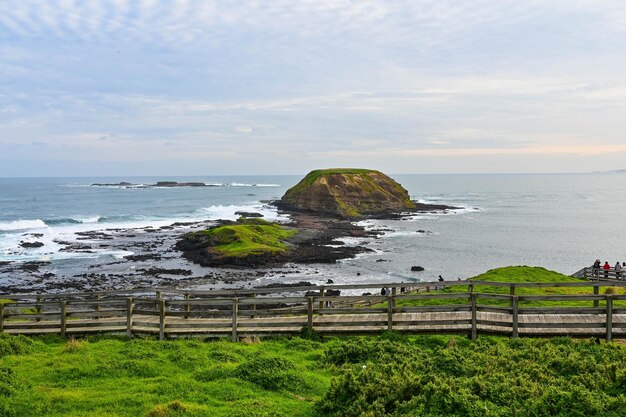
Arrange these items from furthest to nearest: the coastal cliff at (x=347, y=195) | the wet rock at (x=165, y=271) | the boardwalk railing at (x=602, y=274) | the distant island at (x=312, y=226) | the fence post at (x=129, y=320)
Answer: the coastal cliff at (x=347, y=195), the distant island at (x=312, y=226), the wet rock at (x=165, y=271), the boardwalk railing at (x=602, y=274), the fence post at (x=129, y=320)

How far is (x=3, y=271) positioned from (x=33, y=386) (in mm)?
50902

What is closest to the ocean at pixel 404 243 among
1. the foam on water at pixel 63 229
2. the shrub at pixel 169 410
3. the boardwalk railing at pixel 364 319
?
the foam on water at pixel 63 229

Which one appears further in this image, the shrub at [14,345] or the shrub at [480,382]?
the shrub at [14,345]

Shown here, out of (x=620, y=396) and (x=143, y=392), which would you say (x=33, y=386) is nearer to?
(x=143, y=392)

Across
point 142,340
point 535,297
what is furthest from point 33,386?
point 535,297

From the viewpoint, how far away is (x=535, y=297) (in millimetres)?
14352

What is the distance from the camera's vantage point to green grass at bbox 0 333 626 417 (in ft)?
→ 28.5

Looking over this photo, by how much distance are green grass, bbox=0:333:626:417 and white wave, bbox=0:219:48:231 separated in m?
88.2

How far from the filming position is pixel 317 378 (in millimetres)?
11461

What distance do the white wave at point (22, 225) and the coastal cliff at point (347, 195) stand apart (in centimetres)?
5568

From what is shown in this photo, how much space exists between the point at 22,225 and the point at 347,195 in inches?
2770

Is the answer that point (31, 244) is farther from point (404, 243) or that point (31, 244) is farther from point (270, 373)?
point (270, 373)

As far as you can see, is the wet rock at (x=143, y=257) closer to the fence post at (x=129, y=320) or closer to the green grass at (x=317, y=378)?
the fence post at (x=129, y=320)

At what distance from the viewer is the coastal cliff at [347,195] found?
11519 cm
